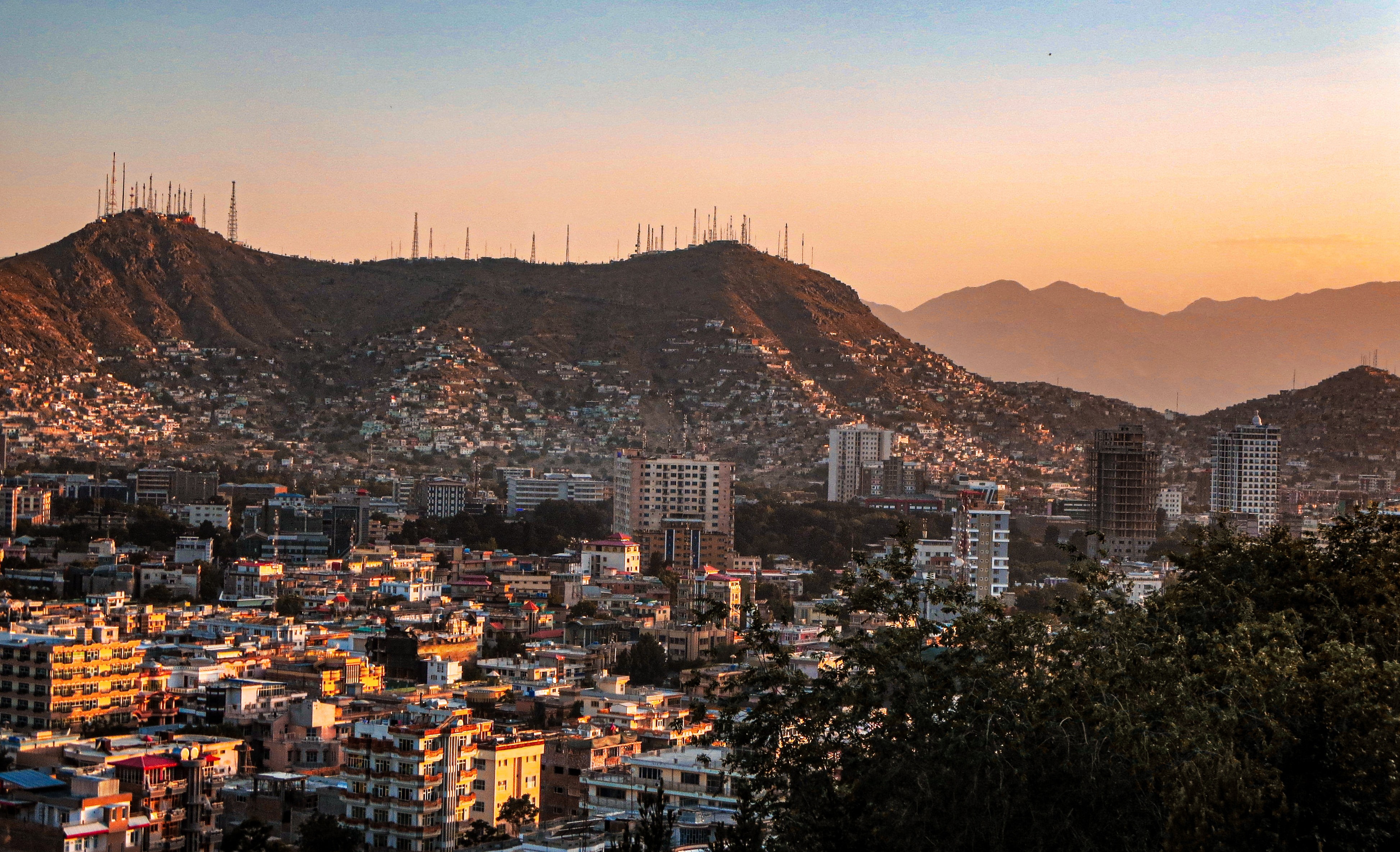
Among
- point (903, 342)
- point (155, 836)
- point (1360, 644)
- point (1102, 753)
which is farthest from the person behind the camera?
point (903, 342)

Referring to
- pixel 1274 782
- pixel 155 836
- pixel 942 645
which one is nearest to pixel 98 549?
pixel 155 836

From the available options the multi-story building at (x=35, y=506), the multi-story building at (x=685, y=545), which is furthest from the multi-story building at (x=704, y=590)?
the multi-story building at (x=35, y=506)

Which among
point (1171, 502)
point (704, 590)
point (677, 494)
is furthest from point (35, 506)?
point (1171, 502)

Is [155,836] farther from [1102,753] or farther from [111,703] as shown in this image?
[1102,753]

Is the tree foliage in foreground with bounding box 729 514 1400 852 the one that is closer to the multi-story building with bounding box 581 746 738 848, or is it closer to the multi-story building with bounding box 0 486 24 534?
the multi-story building with bounding box 581 746 738 848

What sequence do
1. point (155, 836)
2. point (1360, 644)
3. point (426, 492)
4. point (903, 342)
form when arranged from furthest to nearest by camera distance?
1. point (903, 342)
2. point (426, 492)
3. point (155, 836)
4. point (1360, 644)

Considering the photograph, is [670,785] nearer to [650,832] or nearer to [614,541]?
[650,832]
